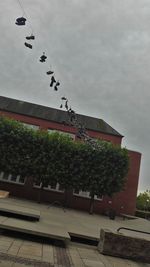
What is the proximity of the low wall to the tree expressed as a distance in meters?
42.2

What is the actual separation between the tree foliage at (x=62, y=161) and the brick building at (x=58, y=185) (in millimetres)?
3263

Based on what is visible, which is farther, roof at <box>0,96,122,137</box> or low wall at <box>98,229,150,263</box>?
roof at <box>0,96,122,137</box>

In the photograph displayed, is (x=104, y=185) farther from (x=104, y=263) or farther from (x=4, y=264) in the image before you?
(x=4, y=264)

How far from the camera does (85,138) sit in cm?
2847

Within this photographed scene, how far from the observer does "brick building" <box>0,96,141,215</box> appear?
3441 cm

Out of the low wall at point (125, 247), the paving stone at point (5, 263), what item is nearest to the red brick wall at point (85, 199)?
the low wall at point (125, 247)

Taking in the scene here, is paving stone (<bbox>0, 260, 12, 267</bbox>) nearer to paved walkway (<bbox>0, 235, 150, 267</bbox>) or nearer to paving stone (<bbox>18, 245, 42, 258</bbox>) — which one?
paved walkway (<bbox>0, 235, 150, 267</bbox>)

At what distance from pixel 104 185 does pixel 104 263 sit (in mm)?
19624

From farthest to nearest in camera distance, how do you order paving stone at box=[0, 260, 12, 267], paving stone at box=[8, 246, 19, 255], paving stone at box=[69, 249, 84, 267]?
paving stone at box=[69, 249, 84, 267] → paving stone at box=[8, 246, 19, 255] → paving stone at box=[0, 260, 12, 267]

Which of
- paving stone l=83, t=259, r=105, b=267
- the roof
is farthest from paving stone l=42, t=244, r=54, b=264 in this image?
the roof

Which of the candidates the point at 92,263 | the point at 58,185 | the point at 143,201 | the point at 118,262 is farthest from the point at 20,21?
the point at 143,201

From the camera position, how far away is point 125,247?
11.1 metres

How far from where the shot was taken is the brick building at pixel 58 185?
34406mm

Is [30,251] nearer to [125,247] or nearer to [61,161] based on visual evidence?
[125,247]
